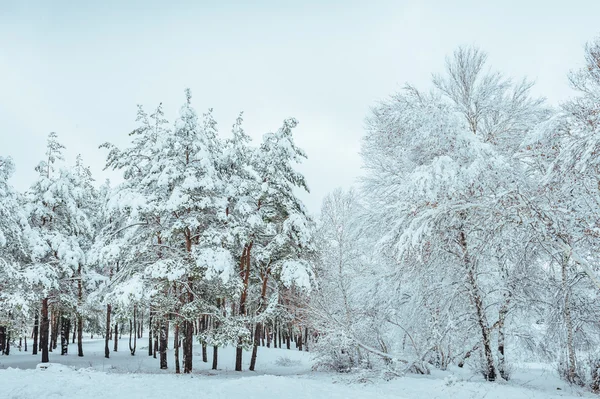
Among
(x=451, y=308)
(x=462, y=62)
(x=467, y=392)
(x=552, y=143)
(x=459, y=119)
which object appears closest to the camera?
(x=552, y=143)

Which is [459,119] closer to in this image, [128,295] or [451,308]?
[451,308]

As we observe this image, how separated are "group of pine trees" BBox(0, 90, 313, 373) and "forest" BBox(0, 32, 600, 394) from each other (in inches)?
3.7

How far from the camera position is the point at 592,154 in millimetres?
6758

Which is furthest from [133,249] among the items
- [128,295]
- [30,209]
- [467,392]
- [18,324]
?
[467,392]

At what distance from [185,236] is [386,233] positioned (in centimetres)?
919

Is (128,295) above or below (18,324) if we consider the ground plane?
above

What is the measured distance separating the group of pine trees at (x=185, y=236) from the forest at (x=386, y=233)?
9cm

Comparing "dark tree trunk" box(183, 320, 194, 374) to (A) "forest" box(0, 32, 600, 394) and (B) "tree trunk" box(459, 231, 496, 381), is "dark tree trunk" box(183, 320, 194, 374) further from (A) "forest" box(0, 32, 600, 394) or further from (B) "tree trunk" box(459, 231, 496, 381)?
(B) "tree trunk" box(459, 231, 496, 381)

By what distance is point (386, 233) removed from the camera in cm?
1036

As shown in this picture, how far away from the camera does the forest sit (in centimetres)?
809

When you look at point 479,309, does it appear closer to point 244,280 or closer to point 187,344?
point 244,280

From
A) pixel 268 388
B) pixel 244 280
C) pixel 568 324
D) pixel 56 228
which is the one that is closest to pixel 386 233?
pixel 568 324

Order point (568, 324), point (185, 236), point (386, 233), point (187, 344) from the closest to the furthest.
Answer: point (568, 324), point (386, 233), point (187, 344), point (185, 236)

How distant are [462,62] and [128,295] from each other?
44.0ft
